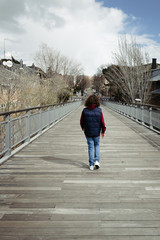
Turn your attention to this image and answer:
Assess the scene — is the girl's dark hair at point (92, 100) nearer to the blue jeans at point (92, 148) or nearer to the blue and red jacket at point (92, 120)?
the blue and red jacket at point (92, 120)

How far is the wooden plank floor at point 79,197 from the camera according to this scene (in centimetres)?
284

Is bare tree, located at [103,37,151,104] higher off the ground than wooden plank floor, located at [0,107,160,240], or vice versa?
bare tree, located at [103,37,151,104]

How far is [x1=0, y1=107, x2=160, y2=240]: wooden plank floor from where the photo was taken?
112 inches

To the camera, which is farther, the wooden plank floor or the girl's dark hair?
the girl's dark hair

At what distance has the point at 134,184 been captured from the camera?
4363mm

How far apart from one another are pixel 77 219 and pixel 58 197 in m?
0.74

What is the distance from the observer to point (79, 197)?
12.4ft

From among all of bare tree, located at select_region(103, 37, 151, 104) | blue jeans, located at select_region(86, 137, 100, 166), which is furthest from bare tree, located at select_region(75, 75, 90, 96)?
blue jeans, located at select_region(86, 137, 100, 166)

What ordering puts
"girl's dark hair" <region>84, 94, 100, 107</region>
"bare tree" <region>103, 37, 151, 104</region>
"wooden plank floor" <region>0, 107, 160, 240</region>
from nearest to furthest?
"wooden plank floor" <region>0, 107, 160, 240</region> < "girl's dark hair" <region>84, 94, 100, 107</region> < "bare tree" <region>103, 37, 151, 104</region>

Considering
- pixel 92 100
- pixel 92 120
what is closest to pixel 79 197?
pixel 92 120

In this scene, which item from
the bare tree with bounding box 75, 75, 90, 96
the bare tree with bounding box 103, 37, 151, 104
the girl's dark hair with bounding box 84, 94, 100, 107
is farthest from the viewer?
the bare tree with bounding box 75, 75, 90, 96

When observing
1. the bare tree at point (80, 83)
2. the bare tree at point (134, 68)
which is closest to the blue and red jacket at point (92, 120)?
the bare tree at point (134, 68)

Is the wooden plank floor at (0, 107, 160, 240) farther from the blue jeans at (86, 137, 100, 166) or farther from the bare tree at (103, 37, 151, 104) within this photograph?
the bare tree at (103, 37, 151, 104)

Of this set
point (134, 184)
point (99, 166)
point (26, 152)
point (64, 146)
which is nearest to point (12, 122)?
point (26, 152)
